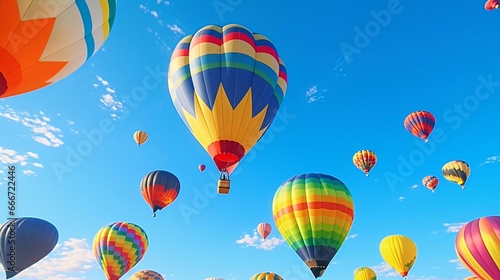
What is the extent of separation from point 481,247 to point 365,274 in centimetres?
2388

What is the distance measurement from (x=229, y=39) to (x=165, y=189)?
602 inches

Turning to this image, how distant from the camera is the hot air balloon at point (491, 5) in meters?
23.7

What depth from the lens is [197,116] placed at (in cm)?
1478

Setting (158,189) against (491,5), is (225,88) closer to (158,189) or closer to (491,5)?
(158,189)

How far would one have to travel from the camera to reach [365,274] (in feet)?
120

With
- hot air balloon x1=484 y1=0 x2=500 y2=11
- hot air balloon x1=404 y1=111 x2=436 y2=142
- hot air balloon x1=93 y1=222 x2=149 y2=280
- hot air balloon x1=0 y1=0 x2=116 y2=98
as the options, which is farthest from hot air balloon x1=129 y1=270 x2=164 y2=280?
hot air balloon x1=484 y1=0 x2=500 y2=11

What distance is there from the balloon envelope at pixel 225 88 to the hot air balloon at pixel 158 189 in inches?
482

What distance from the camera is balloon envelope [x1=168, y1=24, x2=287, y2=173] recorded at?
46.8 feet

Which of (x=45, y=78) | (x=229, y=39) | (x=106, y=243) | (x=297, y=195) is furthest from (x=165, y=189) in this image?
(x=45, y=78)

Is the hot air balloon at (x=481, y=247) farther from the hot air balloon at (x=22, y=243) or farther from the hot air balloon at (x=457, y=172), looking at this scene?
the hot air balloon at (x=457, y=172)

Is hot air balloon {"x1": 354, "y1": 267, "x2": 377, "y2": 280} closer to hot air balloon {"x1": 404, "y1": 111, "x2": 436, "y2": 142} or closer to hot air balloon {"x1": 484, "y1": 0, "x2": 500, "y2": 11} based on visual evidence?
hot air balloon {"x1": 404, "y1": 111, "x2": 436, "y2": 142}

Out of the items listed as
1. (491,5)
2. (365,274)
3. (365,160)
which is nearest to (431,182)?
(365,160)

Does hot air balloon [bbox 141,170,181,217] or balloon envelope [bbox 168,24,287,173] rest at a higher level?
hot air balloon [bbox 141,170,181,217]

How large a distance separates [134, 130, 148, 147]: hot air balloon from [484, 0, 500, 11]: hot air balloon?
28520 millimetres
